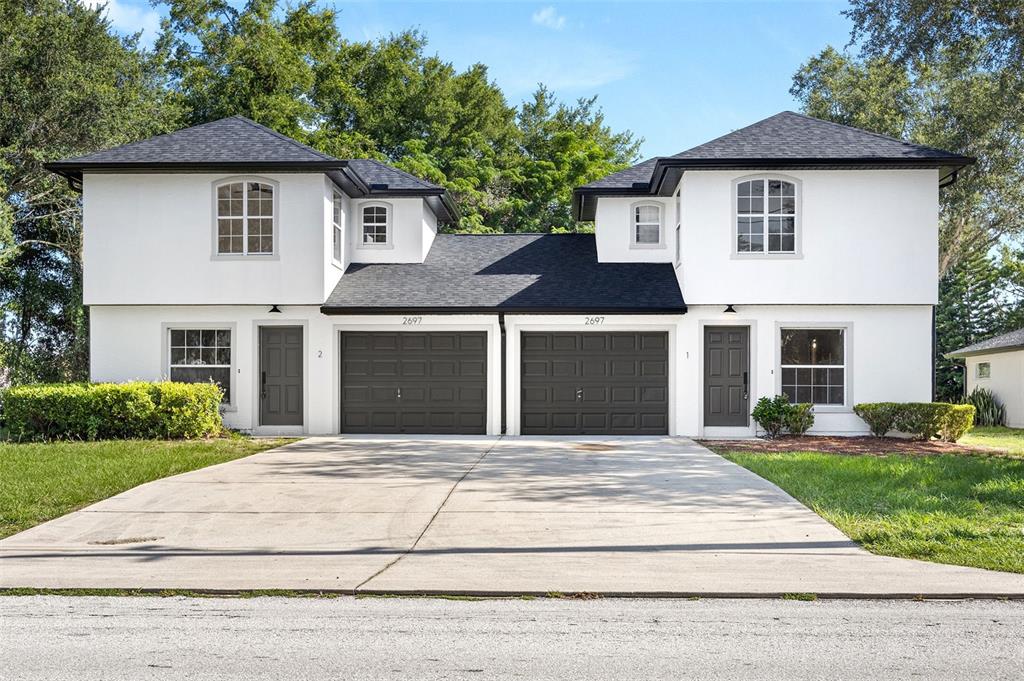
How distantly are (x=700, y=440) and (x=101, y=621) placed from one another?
1365 cm

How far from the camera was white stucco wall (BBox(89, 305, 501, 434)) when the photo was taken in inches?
770

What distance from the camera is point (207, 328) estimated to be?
1969 cm

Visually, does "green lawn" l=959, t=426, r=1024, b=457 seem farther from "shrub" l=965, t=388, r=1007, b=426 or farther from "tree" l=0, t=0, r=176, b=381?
"tree" l=0, t=0, r=176, b=381

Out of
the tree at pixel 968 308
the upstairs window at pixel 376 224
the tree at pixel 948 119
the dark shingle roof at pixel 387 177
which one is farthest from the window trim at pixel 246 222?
the tree at pixel 968 308

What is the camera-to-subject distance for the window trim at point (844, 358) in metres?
19.0

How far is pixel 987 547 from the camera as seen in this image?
27.2ft

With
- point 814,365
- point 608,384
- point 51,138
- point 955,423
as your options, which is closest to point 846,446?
point 814,365

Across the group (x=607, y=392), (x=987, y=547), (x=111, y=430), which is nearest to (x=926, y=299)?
(x=607, y=392)

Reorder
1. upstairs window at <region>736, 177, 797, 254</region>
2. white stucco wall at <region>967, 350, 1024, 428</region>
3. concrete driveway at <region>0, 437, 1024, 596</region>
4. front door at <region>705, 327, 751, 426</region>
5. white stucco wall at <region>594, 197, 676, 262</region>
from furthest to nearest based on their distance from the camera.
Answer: white stucco wall at <region>967, 350, 1024, 428</region>
white stucco wall at <region>594, 197, 676, 262</region>
front door at <region>705, 327, 751, 426</region>
upstairs window at <region>736, 177, 797, 254</region>
concrete driveway at <region>0, 437, 1024, 596</region>

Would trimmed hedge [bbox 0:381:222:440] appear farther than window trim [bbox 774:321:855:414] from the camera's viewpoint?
No

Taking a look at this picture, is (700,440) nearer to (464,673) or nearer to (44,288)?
(464,673)

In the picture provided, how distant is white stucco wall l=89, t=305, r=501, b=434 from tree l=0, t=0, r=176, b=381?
26.4 feet

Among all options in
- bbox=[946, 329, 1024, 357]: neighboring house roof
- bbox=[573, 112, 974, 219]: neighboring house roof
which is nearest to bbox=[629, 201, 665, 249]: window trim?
bbox=[573, 112, 974, 219]: neighboring house roof

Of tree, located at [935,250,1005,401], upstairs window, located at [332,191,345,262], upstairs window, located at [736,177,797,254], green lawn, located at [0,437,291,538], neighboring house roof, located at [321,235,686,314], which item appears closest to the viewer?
green lawn, located at [0,437,291,538]
